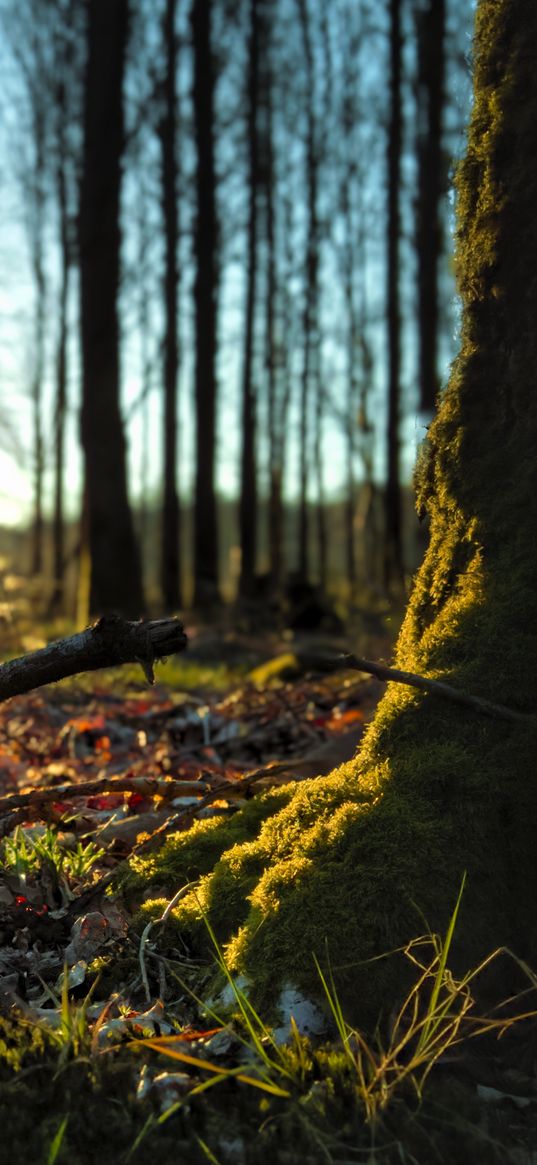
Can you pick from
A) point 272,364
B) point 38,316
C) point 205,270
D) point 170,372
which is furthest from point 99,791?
point 38,316

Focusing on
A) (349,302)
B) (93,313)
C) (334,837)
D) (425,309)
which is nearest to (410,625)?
(334,837)

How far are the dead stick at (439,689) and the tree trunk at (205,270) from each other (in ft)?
42.4

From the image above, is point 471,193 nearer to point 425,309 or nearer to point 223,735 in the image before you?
point 223,735

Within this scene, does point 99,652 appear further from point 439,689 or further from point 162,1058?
point 162,1058

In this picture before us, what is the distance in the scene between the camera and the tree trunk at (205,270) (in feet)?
51.7

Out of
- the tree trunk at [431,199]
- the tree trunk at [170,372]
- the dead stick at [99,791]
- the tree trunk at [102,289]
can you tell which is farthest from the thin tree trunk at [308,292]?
the dead stick at [99,791]

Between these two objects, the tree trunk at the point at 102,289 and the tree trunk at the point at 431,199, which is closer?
the tree trunk at the point at 102,289

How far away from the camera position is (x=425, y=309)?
1407 cm

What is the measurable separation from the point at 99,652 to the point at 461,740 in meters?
1.04

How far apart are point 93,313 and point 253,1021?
10.5 m

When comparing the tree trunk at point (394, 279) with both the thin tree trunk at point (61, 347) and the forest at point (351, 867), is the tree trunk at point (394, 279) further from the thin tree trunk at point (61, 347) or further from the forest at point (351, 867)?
the forest at point (351, 867)

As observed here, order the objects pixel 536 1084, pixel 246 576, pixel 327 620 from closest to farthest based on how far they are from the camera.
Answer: pixel 536 1084 < pixel 327 620 < pixel 246 576

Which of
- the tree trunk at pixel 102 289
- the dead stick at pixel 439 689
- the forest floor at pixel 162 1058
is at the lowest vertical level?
the forest floor at pixel 162 1058

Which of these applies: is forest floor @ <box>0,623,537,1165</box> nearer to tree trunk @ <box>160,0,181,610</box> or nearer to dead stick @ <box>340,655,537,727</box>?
dead stick @ <box>340,655,537,727</box>
